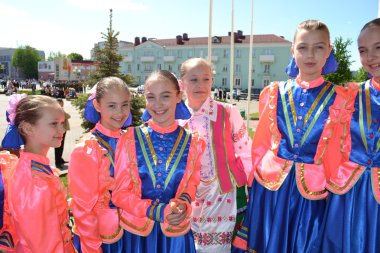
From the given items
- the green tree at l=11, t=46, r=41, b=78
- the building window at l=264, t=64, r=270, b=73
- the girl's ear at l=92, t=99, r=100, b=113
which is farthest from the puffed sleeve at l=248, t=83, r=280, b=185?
the green tree at l=11, t=46, r=41, b=78

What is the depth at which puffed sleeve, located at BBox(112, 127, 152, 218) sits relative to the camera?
2402 mm

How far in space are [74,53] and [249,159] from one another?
120m

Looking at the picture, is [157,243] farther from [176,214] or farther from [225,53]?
[225,53]

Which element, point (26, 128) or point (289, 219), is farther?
point (289, 219)

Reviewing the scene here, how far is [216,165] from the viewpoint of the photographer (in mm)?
3326

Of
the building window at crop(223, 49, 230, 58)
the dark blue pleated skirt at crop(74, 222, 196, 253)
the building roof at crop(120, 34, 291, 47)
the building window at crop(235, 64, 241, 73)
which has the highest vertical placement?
the building roof at crop(120, 34, 291, 47)

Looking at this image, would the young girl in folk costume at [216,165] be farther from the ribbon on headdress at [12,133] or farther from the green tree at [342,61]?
the green tree at [342,61]

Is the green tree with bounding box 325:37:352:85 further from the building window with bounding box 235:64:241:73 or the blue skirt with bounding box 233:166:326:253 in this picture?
the building window with bounding box 235:64:241:73

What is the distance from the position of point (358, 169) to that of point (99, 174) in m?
1.92

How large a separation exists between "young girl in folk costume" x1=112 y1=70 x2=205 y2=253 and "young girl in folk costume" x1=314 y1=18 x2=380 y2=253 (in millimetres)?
1083

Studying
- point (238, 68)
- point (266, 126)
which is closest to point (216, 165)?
point (266, 126)

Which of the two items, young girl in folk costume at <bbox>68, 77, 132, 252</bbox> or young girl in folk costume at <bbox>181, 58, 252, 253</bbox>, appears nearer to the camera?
young girl in folk costume at <bbox>68, 77, 132, 252</bbox>

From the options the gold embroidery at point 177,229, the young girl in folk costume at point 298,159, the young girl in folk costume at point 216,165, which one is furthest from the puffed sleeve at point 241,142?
the gold embroidery at point 177,229

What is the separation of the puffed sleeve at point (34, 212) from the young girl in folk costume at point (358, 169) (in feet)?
6.44
